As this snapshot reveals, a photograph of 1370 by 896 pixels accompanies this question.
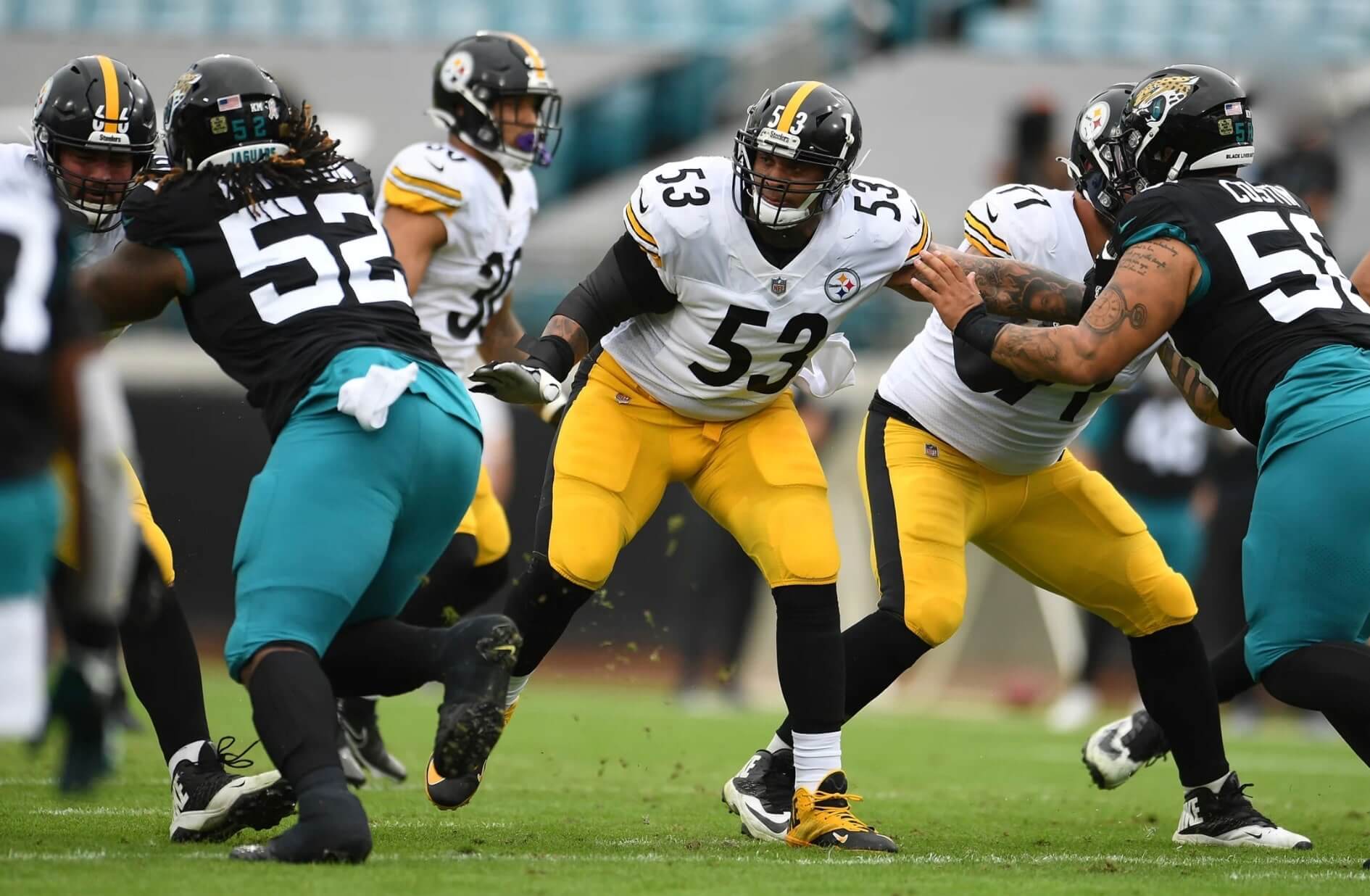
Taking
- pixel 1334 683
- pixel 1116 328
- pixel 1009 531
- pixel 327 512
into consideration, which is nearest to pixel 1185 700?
pixel 1009 531

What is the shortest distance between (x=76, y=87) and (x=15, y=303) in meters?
1.61

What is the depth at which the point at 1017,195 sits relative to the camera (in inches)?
181

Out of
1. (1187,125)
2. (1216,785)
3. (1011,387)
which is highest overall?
(1187,125)

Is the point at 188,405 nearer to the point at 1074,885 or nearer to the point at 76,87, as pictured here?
the point at 76,87

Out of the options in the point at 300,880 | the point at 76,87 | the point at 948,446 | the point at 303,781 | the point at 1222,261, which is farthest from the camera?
the point at 948,446

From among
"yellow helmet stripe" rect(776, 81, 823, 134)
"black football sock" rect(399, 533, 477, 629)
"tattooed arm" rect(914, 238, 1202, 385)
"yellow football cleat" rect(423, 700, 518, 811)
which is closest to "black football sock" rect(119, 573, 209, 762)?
"yellow football cleat" rect(423, 700, 518, 811)

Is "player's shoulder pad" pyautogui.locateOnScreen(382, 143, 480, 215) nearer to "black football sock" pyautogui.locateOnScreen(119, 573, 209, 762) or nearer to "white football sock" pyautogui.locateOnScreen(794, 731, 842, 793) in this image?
"black football sock" pyautogui.locateOnScreen(119, 573, 209, 762)

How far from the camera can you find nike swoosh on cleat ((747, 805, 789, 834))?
4.33 m

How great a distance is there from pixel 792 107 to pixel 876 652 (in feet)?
4.62

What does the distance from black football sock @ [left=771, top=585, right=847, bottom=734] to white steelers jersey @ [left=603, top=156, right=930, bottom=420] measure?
0.59m

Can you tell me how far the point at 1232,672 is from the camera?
4.88 meters

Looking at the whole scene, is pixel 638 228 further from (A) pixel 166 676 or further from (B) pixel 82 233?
(A) pixel 166 676

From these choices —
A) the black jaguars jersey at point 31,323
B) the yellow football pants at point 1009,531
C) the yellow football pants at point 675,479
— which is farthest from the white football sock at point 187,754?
the yellow football pants at point 1009,531

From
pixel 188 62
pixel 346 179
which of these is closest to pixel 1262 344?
pixel 346 179
